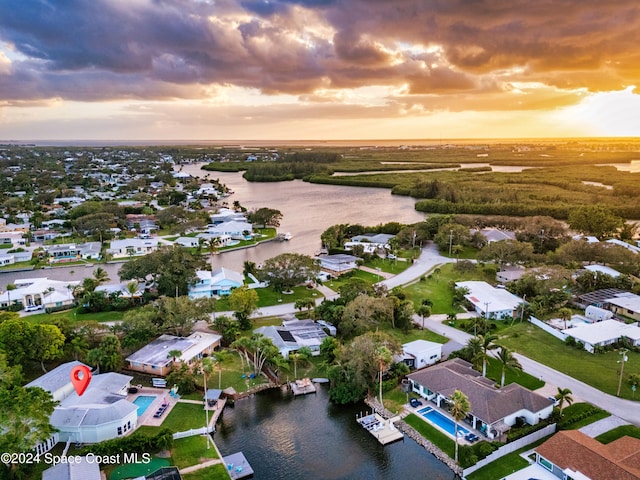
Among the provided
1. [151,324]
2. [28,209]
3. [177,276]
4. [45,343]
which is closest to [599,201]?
[177,276]

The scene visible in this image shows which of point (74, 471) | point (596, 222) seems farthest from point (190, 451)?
point (596, 222)

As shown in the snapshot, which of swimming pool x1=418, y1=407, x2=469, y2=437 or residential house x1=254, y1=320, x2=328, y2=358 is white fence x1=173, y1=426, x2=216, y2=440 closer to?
residential house x1=254, y1=320, x2=328, y2=358

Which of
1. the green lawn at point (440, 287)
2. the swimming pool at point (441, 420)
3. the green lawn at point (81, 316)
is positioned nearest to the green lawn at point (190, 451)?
the swimming pool at point (441, 420)

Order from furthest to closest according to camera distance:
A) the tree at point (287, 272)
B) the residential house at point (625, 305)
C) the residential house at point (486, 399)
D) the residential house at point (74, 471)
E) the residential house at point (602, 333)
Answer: the tree at point (287, 272)
the residential house at point (625, 305)
the residential house at point (602, 333)
the residential house at point (486, 399)
the residential house at point (74, 471)

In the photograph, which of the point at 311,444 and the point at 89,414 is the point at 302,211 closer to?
the point at 311,444

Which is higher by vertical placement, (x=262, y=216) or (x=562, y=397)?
(x=262, y=216)

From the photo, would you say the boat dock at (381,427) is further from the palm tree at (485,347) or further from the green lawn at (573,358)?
the green lawn at (573,358)
